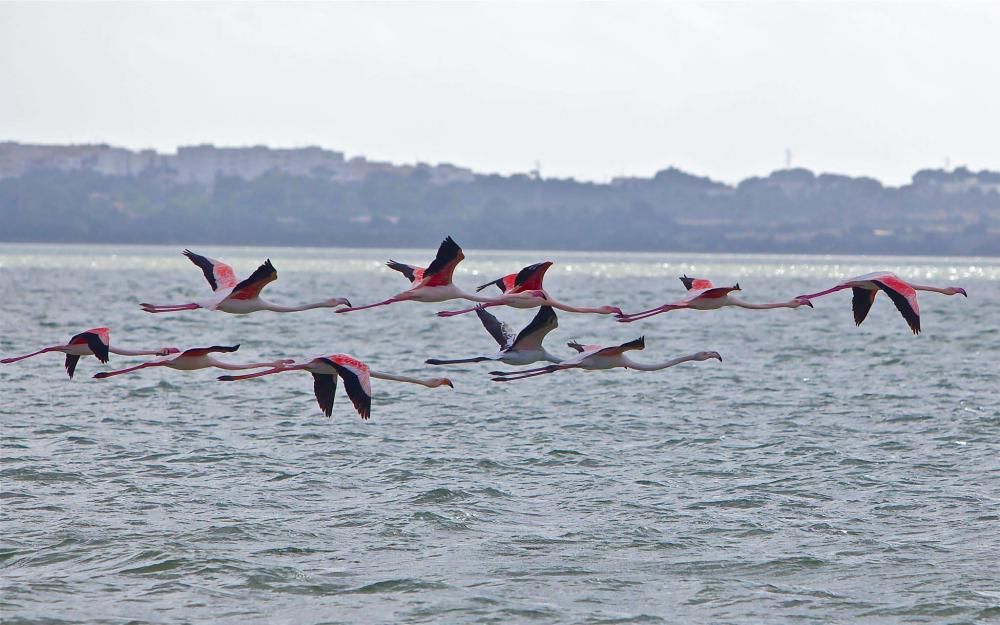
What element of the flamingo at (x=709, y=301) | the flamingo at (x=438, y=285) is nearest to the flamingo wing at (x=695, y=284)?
the flamingo at (x=709, y=301)

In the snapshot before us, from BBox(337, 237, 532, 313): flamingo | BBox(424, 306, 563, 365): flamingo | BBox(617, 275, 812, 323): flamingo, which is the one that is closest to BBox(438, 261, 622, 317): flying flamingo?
BBox(337, 237, 532, 313): flamingo

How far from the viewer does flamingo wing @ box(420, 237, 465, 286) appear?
17047 millimetres

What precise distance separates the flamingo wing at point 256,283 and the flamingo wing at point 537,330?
137 inches

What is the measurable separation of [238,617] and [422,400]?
1818 centimetres

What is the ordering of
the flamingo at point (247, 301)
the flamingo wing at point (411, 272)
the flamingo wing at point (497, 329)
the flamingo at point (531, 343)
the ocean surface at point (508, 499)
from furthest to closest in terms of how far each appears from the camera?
the flamingo wing at point (497, 329), the flamingo at point (531, 343), the flamingo wing at point (411, 272), the ocean surface at point (508, 499), the flamingo at point (247, 301)

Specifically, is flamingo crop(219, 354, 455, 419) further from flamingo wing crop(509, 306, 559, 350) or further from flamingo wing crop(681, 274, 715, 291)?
flamingo wing crop(681, 274, 715, 291)

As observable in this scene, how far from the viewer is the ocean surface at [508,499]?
17922 mm

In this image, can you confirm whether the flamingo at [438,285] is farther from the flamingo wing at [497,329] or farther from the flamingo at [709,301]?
the flamingo wing at [497,329]

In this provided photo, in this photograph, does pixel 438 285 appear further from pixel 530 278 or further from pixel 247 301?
pixel 247 301

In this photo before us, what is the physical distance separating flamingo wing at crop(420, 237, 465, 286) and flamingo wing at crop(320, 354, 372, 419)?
146cm

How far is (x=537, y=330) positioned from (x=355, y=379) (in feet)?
12.9

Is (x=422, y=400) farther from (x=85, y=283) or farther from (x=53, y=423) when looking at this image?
(x=85, y=283)

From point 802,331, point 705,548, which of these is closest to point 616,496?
point 705,548

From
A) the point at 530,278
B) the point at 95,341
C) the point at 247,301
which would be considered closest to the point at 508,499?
the point at 530,278
